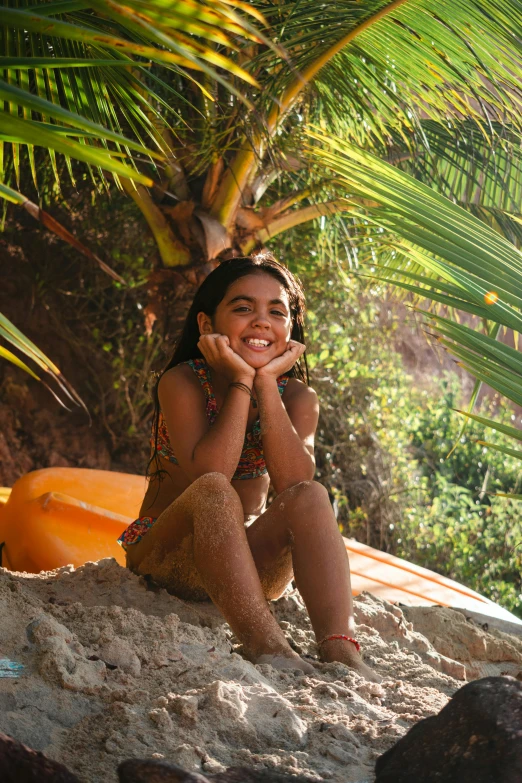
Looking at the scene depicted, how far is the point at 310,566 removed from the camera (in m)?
2.16

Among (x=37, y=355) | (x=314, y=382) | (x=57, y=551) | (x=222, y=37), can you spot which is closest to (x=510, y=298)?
(x=222, y=37)

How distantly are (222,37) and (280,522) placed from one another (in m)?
1.44

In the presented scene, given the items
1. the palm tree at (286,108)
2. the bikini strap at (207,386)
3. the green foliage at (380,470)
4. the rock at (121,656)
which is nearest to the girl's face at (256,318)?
the bikini strap at (207,386)

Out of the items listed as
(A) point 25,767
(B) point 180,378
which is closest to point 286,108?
(B) point 180,378

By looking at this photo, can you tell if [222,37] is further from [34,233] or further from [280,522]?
[34,233]

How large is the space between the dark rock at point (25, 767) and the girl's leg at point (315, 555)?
1.03 metres

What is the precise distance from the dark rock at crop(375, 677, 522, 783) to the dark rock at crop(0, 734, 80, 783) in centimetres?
50

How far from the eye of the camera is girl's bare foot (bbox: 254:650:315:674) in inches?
74.6

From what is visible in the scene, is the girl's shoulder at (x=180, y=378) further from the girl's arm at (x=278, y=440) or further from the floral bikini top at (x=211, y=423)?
the girl's arm at (x=278, y=440)

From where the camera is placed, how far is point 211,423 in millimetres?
2654

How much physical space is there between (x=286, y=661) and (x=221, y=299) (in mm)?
1246

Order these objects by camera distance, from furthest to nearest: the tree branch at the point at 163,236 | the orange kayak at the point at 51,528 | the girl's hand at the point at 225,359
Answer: the tree branch at the point at 163,236, the orange kayak at the point at 51,528, the girl's hand at the point at 225,359

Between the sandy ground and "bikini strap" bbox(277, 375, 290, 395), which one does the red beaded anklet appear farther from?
"bikini strap" bbox(277, 375, 290, 395)

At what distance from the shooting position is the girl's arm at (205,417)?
236cm
